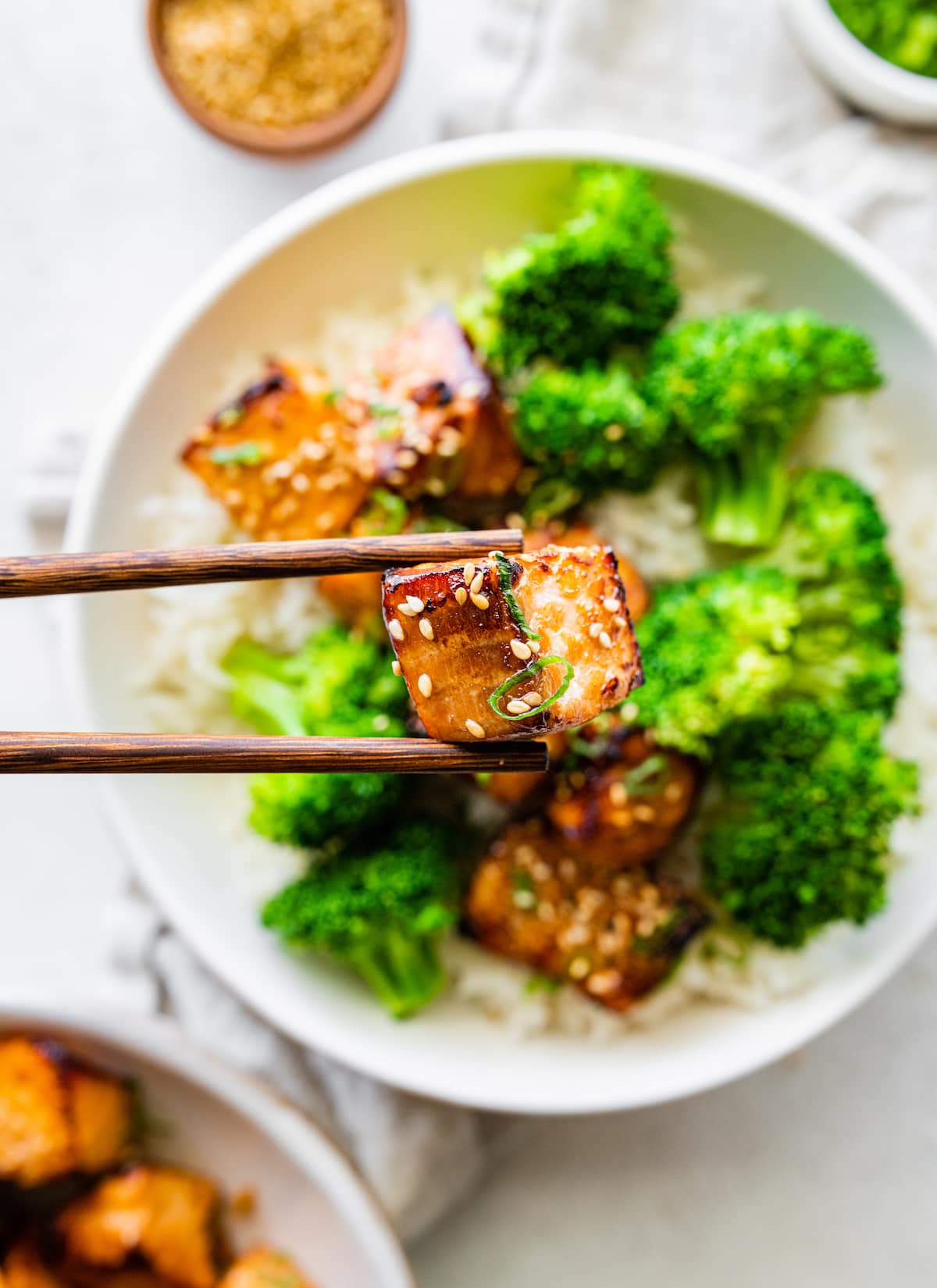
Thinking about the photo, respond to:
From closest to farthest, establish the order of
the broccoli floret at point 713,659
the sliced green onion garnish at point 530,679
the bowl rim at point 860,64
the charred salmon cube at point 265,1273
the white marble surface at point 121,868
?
the sliced green onion garnish at point 530,679, the broccoli floret at point 713,659, the charred salmon cube at point 265,1273, the bowl rim at point 860,64, the white marble surface at point 121,868

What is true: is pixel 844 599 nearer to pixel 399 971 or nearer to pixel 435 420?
pixel 435 420

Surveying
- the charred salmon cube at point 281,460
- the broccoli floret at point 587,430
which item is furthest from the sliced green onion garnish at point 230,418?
the broccoli floret at point 587,430

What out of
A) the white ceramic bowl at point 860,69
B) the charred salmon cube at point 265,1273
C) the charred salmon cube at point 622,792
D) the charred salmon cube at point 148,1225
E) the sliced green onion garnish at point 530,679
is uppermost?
the white ceramic bowl at point 860,69

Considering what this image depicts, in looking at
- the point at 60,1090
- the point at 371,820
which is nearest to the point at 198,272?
the point at 371,820

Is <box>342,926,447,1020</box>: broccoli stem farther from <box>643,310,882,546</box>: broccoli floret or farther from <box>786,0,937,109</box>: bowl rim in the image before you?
<box>786,0,937,109</box>: bowl rim

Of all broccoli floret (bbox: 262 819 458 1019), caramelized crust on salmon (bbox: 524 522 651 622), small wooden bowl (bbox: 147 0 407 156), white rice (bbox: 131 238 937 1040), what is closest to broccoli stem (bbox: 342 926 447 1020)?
broccoli floret (bbox: 262 819 458 1019)

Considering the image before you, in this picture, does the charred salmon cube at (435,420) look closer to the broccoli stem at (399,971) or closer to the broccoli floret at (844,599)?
the broccoli floret at (844,599)

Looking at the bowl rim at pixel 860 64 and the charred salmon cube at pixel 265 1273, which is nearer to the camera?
the charred salmon cube at pixel 265 1273
